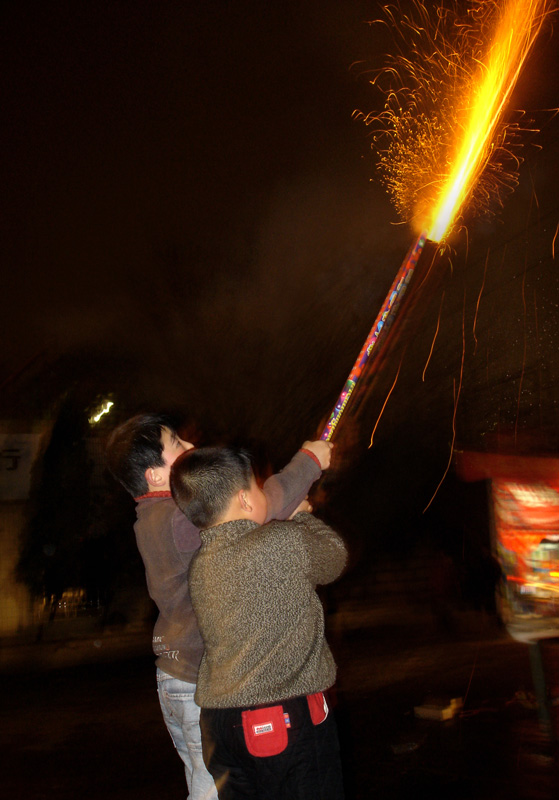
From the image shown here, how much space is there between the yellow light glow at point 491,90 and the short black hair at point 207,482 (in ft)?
6.35

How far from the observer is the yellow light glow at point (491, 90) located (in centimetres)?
328

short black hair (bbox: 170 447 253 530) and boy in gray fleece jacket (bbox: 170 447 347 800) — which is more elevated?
short black hair (bbox: 170 447 253 530)

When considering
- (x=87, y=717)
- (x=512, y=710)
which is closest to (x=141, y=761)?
(x=87, y=717)

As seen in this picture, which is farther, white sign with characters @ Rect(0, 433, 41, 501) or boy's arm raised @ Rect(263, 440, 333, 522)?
white sign with characters @ Rect(0, 433, 41, 501)

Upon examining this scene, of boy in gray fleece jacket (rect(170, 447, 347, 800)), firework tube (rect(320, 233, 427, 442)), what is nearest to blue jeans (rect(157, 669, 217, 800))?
boy in gray fleece jacket (rect(170, 447, 347, 800))

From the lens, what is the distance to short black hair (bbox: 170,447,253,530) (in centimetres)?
178

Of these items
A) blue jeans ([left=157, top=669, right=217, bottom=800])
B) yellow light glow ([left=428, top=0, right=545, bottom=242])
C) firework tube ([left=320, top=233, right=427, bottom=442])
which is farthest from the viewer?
yellow light glow ([left=428, top=0, right=545, bottom=242])

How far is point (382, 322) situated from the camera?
2.50 metres

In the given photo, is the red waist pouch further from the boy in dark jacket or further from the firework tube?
the firework tube

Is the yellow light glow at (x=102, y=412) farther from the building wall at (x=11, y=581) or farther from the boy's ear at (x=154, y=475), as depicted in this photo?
the boy's ear at (x=154, y=475)

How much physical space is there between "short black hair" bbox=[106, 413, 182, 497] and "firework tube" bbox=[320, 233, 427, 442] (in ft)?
1.95

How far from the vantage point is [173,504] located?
2064 mm

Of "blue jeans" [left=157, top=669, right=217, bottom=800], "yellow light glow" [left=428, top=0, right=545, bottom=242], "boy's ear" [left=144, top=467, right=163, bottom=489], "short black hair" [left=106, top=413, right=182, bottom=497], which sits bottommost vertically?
"blue jeans" [left=157, top=669, right=217, bottom=800]

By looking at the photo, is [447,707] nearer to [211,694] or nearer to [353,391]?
[353,391]
